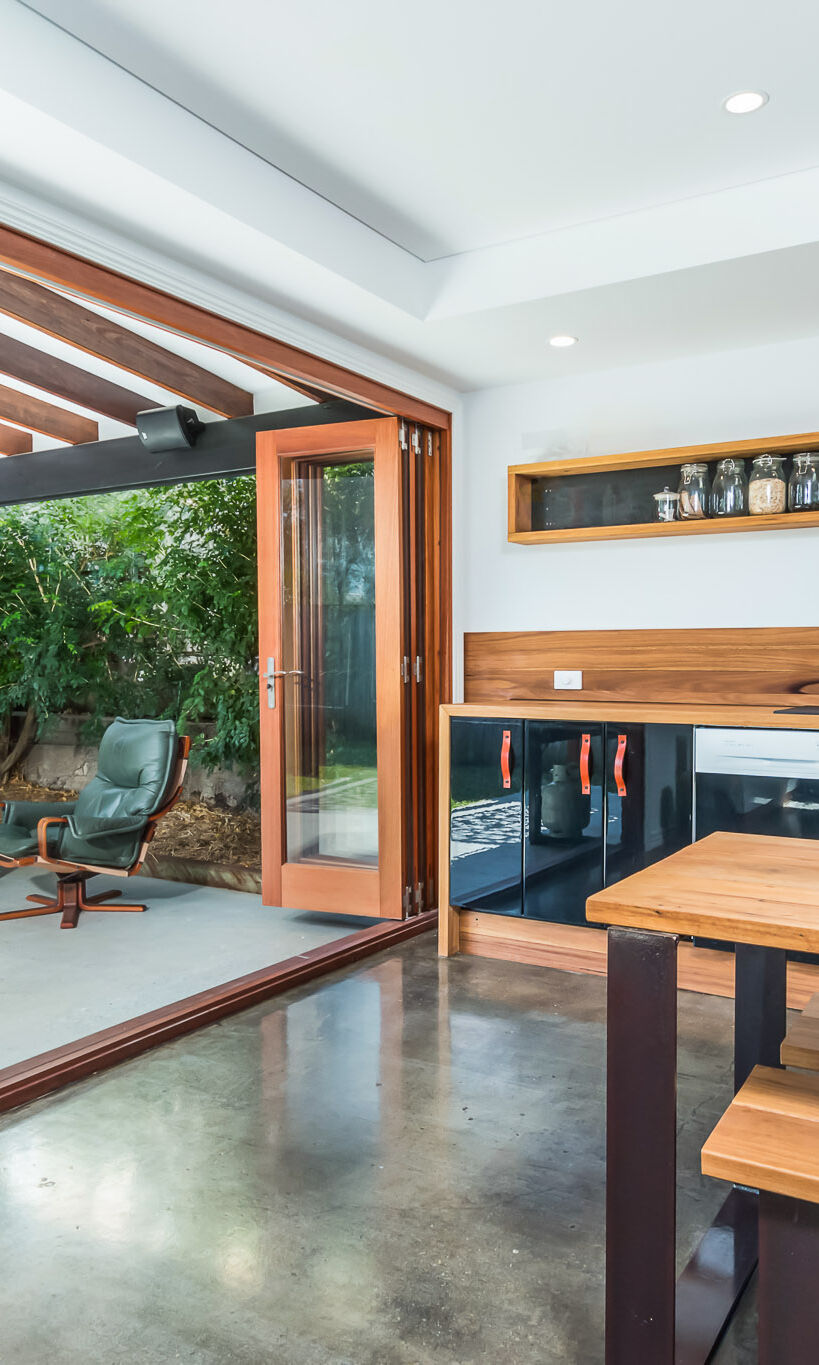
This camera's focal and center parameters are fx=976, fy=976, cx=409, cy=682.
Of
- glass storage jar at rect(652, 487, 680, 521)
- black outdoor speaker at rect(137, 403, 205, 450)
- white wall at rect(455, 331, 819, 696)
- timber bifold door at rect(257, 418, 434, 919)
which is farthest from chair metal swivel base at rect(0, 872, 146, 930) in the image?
glass storage jar at rect(652, 487, 680, 521)

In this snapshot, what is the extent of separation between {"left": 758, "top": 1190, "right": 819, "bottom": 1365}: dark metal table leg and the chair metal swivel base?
3959 millimetres

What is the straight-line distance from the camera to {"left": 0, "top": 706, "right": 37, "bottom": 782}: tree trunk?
716 centimetres

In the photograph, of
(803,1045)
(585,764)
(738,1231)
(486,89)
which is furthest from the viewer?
(585,764)

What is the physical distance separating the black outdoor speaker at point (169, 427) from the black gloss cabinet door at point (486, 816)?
239 centimetres

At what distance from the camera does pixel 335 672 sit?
4617 mm

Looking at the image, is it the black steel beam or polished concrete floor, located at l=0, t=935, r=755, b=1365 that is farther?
the black steel beam

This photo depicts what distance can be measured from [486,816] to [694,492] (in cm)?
155

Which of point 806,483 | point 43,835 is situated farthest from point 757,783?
point 43,835

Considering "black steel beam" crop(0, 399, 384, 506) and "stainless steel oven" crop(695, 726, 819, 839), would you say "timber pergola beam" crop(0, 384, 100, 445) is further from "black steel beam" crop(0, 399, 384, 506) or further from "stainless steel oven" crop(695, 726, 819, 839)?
"stainless steel oven" crop(695, 726, 819, 839)

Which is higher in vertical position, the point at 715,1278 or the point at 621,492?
the point at 621,492

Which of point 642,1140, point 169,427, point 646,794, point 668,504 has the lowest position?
point 642,1140

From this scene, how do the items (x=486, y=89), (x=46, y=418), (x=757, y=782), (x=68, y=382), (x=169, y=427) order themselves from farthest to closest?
(x=46, y=418) → (x=169, y=427) → (x=68, y=382) → (x=757, y=782) → (x=486, y=89)

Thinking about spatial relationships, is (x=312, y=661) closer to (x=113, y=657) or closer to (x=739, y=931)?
(x=113, y=657)

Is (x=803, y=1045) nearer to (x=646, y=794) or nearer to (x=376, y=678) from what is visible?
(x=646, y=794)
